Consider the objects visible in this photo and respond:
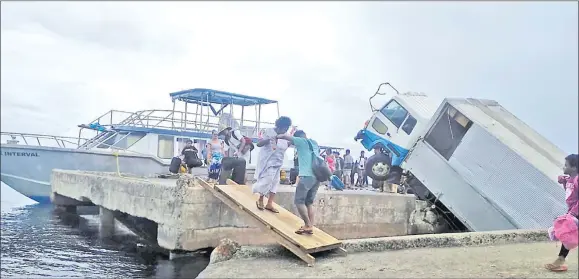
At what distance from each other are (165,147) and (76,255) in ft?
→ 33.4

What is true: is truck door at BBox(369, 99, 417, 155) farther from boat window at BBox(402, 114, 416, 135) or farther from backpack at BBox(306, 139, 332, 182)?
backpack at BBox(306, 139, 332, 182)

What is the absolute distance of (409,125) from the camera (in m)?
11.9

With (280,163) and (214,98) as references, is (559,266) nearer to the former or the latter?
(280,163)

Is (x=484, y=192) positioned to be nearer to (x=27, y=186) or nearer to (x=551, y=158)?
(x=551, y=158)

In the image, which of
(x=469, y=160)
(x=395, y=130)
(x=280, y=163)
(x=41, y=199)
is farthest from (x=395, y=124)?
(x=41, y=199)

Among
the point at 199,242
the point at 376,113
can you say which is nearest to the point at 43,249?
the point at 199,242

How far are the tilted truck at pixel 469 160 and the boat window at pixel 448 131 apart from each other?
0.07 feet

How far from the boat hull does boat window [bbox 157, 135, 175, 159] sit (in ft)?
4.67

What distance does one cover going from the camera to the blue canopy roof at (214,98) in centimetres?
1756

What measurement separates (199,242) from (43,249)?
3.70 m

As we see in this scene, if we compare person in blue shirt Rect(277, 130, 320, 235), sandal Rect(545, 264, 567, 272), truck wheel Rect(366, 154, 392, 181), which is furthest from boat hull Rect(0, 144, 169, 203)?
sandal Rect(545, 264, 567, 272)

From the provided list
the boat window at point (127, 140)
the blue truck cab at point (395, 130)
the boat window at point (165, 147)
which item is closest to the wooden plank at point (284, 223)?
the blue truck cab at point (395, 130)

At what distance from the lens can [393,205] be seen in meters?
11.1

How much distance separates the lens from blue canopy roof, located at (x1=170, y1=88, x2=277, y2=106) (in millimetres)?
17562
